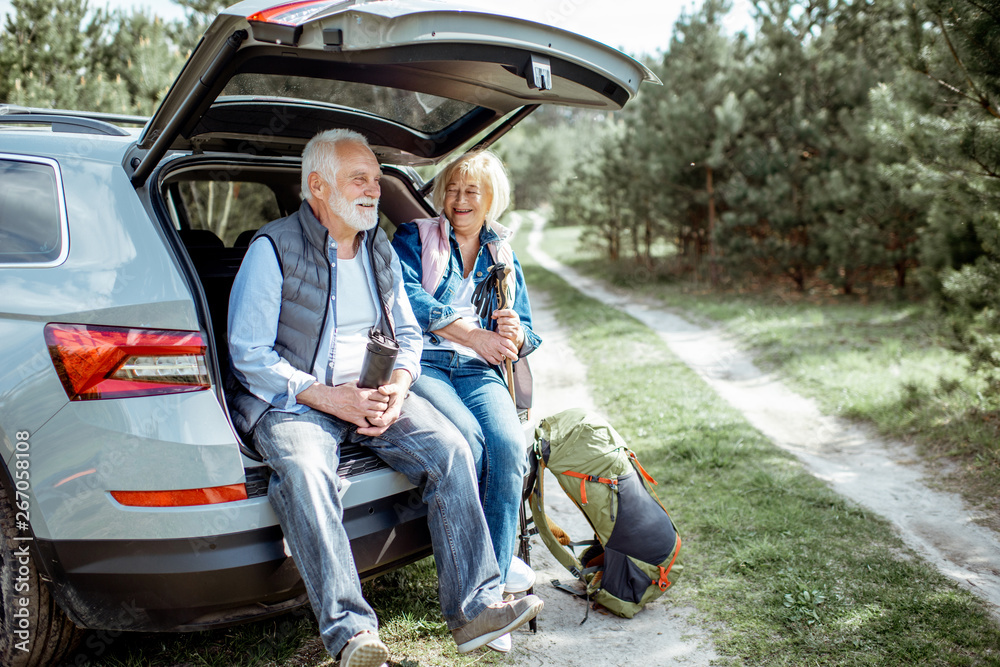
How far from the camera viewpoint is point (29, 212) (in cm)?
226

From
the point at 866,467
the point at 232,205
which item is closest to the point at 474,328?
the point at 866,467

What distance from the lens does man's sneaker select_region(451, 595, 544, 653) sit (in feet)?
7.86

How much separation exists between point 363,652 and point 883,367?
21.1 ft

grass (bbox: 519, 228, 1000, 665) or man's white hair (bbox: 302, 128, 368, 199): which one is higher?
man's white hair (bbox: 302, 128, 368, 199)

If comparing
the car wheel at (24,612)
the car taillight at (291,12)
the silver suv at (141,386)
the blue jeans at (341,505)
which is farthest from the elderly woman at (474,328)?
the car wheel at (24,612)

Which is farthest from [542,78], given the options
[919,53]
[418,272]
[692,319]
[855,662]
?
[692,319]

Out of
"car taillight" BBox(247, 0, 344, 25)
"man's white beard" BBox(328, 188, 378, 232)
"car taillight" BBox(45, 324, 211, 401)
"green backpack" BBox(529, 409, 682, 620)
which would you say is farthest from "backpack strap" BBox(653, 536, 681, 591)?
"car taillight" BBox(247, 0, 344, 25)

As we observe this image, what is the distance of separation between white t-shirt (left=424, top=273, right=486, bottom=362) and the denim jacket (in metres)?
0.02

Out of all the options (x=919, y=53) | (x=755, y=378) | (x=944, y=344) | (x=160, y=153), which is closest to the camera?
(x=160, y=153)

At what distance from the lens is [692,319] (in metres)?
10.6

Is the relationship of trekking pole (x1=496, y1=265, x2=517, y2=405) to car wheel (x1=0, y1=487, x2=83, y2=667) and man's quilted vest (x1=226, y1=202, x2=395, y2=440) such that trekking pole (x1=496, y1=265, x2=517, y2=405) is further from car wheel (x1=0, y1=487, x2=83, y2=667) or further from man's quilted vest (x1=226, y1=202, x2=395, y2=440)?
car wheel (x1=0, y1=487, x2=83, y2=667)

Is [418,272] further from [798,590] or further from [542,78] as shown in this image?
[798,590]

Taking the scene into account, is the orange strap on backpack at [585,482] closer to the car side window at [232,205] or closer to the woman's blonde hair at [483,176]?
the woman's blonde hair at [483,176]

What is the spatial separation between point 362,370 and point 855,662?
2075mm
